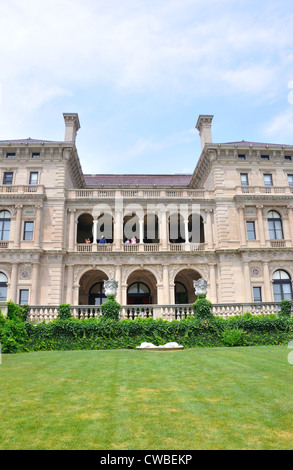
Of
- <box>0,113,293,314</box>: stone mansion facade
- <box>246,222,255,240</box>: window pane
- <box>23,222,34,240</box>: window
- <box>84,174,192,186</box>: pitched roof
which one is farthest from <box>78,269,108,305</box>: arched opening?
<box>246,222,255,240</box>: window pane

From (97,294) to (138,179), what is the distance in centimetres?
1606

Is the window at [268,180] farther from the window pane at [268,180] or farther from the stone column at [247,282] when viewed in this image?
the stone column at [247,282]

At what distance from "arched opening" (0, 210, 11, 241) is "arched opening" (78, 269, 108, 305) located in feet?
28.0

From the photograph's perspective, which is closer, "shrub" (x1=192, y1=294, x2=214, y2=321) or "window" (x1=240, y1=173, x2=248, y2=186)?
"shrub" (x1=192, y1=294, x2=214, y2=321)

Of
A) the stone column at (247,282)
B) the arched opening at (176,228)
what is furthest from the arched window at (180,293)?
the stone column at (247,282)

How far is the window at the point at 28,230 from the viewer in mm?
31656

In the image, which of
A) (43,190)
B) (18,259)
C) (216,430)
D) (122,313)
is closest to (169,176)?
(43,190)

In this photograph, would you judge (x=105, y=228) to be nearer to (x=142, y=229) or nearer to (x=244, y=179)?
(x=142, y=229)

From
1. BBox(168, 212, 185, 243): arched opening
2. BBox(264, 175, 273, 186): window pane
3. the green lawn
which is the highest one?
BBox(264, 175, 273, 186): window pane

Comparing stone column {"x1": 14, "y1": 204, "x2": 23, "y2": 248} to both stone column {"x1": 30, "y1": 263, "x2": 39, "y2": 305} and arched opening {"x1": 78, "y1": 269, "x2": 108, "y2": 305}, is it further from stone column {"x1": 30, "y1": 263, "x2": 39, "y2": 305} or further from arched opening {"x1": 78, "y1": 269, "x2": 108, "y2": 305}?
arched opening {"x1": 78, "y1": 269, "x2": 108, "y2": 305}

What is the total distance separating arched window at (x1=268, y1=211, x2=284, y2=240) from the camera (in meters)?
32.8

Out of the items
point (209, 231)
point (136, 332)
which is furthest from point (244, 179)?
point (136, 332)

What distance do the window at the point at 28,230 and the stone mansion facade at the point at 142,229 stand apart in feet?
0.29

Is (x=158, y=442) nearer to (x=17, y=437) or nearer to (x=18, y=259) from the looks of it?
(x=17, y=437)
